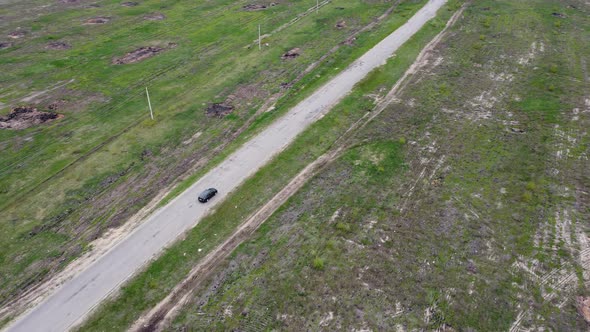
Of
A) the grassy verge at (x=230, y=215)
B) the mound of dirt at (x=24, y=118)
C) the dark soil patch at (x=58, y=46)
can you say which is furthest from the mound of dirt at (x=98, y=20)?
the grassy verge at (x=230, y=215)

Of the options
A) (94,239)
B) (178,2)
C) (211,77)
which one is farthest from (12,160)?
(178,2)

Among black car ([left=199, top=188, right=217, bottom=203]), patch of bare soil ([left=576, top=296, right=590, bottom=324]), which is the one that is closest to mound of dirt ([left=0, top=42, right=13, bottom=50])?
black car ([left=199, top=188, right=217, bottom=203])

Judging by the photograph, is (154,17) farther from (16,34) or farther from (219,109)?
(219,109)

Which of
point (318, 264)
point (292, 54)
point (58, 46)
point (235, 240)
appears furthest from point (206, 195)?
point (58, 46)

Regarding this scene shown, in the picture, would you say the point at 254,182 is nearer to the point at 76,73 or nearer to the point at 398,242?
the point at 398,242

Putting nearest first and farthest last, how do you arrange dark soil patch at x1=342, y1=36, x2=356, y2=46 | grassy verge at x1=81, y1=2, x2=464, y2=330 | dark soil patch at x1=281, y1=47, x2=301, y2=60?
1. grassy verge at x1=81, y1=2, x2=464, y2=330
2. dark soil patch at x1=281, y1=47, x2=301, y2=60
3. dark soil patch at x1=342, y1=36, x2=356, y2=46

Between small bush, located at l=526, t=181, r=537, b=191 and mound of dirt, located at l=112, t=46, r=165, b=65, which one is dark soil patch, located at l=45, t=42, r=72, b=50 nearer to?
mound of dirt, located at l=112, t=46, r=165, b=65
